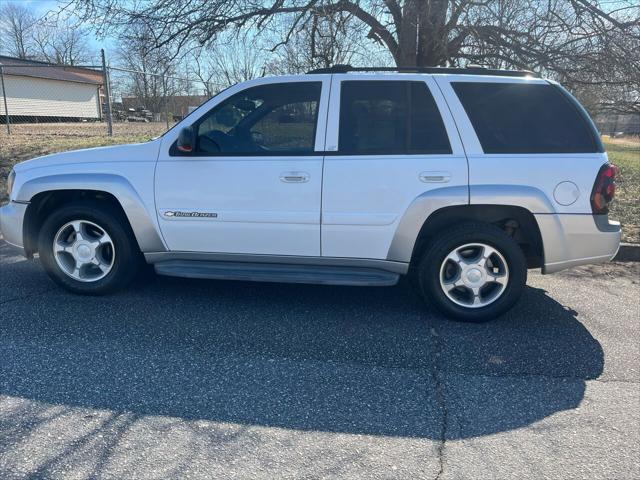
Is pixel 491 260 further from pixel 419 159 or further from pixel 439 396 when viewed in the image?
pixel 439 396

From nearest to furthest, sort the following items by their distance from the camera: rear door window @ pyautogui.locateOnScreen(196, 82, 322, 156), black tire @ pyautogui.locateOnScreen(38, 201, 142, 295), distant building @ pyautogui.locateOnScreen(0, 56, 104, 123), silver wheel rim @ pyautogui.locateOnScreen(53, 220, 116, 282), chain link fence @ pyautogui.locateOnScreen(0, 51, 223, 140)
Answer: rear door window @ pyautogui.locateOnScreen(196, 82, 322, 156) → black tire @ pyautogui.locateOnScreen(38, 201, 142, 295) → silver wheel rim @ pyautogui.locateOnScreen(53, 220, 116, 282) → chain link fence @ pyautogui.locateOnScreen(0, 51, 223, 140) → distant building @ pyautogui.locateOnScreen(0, 56, 104, 123)

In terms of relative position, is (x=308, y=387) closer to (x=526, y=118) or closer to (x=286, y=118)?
(x=286, y=118)

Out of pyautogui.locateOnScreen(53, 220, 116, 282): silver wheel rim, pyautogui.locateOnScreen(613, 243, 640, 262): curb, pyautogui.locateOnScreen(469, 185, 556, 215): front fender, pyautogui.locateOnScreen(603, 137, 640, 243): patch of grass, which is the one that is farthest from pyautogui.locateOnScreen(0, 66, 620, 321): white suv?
pyautogui.locateOnScreen(603, 137, 640, 243): patch of grass

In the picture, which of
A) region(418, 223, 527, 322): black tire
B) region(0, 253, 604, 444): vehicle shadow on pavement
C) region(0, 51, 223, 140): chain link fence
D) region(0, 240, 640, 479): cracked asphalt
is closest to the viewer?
region(0, 240, 640, 479): cracked asphalt

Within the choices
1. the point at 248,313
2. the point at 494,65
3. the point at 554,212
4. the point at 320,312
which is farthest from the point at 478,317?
the point at 494,65

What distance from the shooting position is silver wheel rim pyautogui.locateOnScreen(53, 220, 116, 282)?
457 cm

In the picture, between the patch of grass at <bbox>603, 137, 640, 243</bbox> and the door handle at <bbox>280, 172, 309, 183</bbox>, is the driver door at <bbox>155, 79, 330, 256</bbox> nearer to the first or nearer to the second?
the door handle at <bbox>280, 172, 309, 183</bbox>

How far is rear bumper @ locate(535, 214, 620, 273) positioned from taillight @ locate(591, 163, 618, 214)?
3.5 inches

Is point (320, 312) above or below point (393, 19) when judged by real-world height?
below

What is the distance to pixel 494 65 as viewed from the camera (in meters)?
9.34

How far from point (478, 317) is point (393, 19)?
6.94m

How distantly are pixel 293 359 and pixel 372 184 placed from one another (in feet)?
4.92

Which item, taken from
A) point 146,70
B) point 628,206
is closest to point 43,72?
point 146,70

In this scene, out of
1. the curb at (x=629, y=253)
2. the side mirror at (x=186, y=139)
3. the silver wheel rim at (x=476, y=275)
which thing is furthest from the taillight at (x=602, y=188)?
the side mirror at (x=186, y=139)
